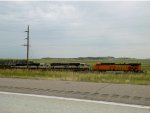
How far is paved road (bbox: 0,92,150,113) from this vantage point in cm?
736

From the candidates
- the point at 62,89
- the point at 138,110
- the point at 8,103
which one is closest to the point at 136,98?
the point at 138,110

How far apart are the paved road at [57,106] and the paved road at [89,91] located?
0.53 metres

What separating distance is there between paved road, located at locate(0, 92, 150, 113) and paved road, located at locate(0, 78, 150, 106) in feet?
1.75

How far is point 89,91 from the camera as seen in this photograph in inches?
387

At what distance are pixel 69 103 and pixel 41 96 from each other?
1.42m

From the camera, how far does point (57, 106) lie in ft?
26.1

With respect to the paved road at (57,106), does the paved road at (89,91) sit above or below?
above

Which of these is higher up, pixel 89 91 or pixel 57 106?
pixel 89 91

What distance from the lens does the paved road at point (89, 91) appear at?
8609 mm

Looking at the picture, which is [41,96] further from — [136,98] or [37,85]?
[136,98]

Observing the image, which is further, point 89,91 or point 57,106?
point 89,91

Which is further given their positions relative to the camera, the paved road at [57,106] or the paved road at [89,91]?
the paved road at [89,91]

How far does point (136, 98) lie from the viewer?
8.58m

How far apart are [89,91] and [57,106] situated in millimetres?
2102
